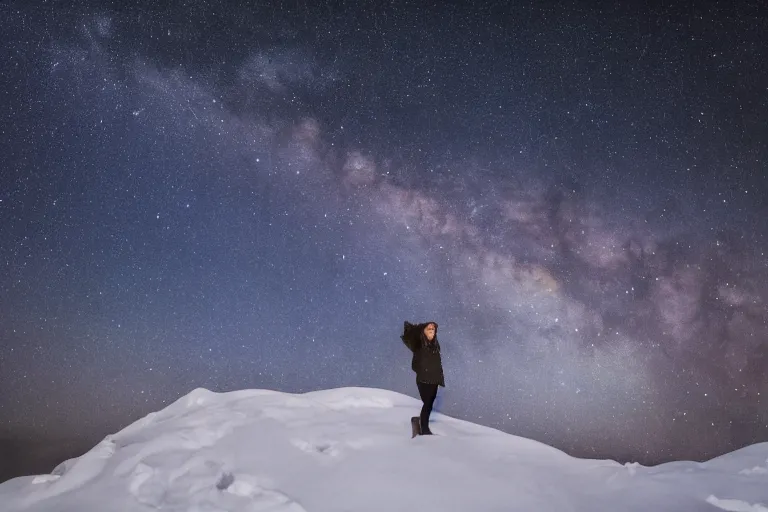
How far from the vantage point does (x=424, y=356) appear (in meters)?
8.77

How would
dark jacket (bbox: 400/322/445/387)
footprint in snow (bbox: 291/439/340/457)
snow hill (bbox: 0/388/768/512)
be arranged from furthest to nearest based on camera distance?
1. dark jacket (bbox: 400/322/445/387)
2. footprint in snow (bbox: 291/439/340/457)
3. snow hill (bbox: 0/388/768/512)

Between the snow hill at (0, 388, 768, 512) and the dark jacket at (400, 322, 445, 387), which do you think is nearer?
the snow hill at (0, 388, 768, 512)

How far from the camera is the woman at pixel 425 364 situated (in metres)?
8.71

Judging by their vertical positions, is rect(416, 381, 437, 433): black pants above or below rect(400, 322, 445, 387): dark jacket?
below

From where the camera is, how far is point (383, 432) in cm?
890

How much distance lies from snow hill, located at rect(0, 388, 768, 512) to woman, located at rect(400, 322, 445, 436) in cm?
35

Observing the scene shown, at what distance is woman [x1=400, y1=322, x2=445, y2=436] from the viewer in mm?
8711

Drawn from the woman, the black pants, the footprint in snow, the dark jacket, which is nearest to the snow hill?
the footprint in snow

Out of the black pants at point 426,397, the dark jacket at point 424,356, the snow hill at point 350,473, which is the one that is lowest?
the snow hill at point 350,473

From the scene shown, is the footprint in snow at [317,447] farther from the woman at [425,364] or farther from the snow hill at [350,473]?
the woman at [425,364]

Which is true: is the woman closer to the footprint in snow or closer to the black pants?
the black pants

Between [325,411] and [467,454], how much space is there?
10.4 ft

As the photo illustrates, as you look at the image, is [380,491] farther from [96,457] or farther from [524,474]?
[96,457]

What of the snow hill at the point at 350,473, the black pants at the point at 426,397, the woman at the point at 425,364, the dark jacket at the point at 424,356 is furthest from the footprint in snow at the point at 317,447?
the dark jacket at the point at 424,356
